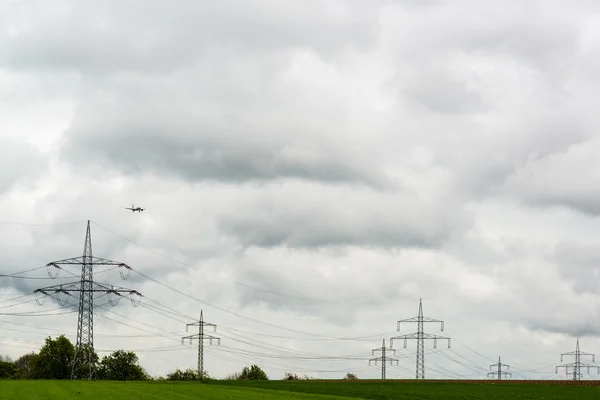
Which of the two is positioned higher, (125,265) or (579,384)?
(125,265)

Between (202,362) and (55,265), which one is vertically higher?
(55,265)

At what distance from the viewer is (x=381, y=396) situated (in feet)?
332

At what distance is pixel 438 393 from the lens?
366 feet

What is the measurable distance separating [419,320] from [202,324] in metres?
45.0

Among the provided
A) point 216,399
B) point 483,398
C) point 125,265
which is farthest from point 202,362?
point 216,399

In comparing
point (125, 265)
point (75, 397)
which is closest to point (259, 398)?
point (75, 397)

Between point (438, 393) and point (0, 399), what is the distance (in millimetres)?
61637

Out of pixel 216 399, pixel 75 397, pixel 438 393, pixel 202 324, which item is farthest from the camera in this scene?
pixel 202 324

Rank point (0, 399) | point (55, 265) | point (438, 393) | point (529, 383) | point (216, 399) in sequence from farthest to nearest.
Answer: point (529, 383), point (55, 265), point (438, 393), point (216, 399), point (0, 399)

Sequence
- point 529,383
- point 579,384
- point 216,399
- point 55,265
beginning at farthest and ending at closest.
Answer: point 529,383, point 579,384, point 55,265, point 216,399

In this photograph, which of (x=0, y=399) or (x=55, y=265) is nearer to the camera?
(x=0, y=399)

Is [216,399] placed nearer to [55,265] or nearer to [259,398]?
[259,398]

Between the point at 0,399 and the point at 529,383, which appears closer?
the point at 0,399

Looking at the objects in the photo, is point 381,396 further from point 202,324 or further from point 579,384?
point 202,324
